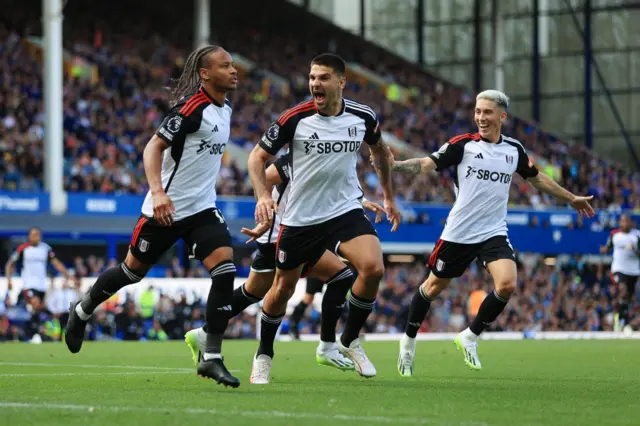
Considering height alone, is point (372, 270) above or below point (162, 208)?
below

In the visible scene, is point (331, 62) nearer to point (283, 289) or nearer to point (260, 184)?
point (260, 184)

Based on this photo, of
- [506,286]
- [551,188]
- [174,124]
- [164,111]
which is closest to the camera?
[174,124]

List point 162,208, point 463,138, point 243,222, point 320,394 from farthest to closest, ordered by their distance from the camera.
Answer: point 243,222, point 463,138, point 162,208, point 320,394

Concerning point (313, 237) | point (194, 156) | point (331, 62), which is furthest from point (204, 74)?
point (313, 237)

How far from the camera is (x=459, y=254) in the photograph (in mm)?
11227

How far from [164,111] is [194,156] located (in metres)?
28.0

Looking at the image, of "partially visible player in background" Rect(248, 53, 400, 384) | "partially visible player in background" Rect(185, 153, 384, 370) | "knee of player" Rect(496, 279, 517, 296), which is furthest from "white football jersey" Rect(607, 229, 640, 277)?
"partially visible player in background" Rect(248, 53, 400, 384)

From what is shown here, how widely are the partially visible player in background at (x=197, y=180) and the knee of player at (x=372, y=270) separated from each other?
1.03 m

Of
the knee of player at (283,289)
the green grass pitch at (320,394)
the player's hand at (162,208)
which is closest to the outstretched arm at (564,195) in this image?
the green grass pitch at (320,394)

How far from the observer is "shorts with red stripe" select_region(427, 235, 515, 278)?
11.2 meters

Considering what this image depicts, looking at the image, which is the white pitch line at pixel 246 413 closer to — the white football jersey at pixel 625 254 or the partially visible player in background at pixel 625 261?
the partially visible player in background at pixel 625 261

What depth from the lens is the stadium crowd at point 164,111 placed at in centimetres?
3166

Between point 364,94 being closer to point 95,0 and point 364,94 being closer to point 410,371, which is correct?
point 95,0

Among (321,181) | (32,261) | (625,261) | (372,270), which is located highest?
(321,181)
